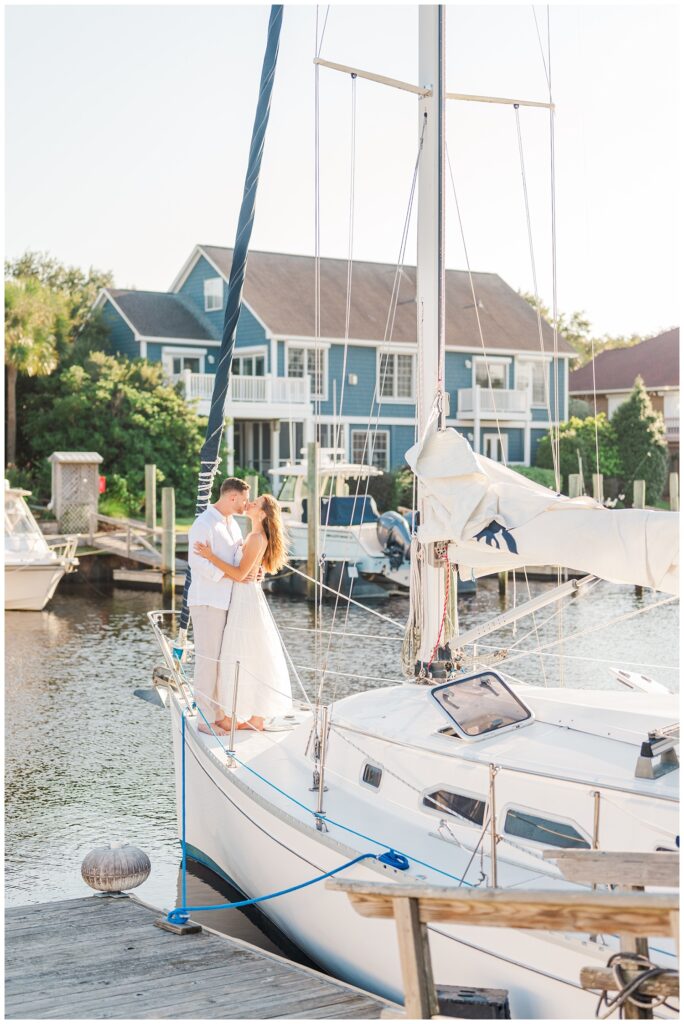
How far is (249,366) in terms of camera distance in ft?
134

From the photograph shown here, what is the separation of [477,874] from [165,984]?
6.50 feet

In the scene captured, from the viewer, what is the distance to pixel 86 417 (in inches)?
1389

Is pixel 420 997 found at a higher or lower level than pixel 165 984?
higher

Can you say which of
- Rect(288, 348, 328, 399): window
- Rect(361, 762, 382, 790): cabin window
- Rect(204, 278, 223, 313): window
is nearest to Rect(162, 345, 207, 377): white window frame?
Rect(204, 278, 223, 313): window

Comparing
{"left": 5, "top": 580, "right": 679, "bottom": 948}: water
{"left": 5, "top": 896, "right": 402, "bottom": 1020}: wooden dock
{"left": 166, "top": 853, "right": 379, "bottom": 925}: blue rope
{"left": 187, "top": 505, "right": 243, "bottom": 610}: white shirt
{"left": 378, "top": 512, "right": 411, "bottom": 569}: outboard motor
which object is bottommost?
{"left": 5, "top": 580, "right": 679, "bottom": 948}: water

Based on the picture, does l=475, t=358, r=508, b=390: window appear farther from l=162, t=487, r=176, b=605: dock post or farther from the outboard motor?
l=162, t=487, r=176, b=605: dock post

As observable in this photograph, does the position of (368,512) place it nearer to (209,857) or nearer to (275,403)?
(275,403)

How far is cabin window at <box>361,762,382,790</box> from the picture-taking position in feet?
23.8

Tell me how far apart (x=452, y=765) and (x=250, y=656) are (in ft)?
9.08

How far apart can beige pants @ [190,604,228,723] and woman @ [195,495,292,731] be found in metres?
0.07

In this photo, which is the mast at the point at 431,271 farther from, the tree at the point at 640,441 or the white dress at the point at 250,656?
the tree at the point at 640,441

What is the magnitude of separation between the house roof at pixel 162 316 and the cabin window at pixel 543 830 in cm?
3541

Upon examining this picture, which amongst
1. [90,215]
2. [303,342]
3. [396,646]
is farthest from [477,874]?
[90,215]

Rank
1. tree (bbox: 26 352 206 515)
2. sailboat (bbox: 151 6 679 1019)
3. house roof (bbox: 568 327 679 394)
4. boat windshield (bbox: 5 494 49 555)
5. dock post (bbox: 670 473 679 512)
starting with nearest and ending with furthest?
sailboat (bbox: 151 6 679 1019)
boat windshield (bbox: 5 494 49 555)
dock post (bbox: 670 473 679 512)
tree (bbox: 26 352 206 515)
house roof (bbox: 568 327 679 394)
